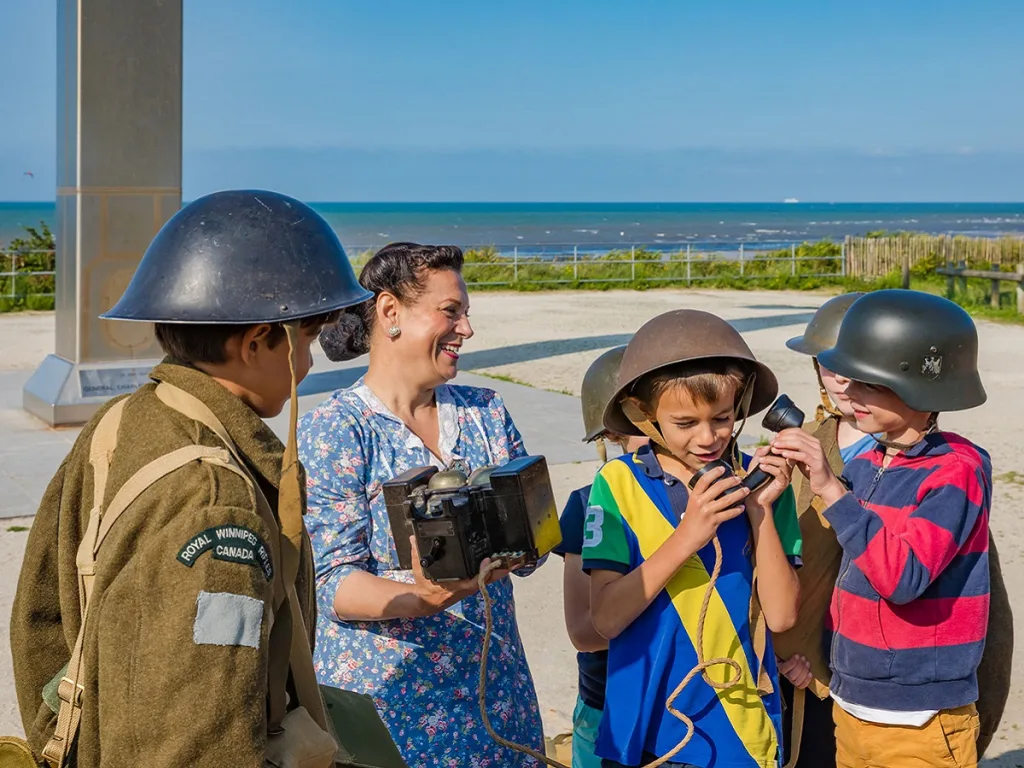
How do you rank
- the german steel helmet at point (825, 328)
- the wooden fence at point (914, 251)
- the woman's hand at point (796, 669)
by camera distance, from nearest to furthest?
the woman's hand at point (796, 669) < the german steel helmet at point (825, 328) < the wooden fence at point (914, 251)

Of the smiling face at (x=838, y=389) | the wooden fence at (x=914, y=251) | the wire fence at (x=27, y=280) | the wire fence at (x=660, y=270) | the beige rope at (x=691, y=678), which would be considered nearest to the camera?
the beige rope at (x=691, y=678)

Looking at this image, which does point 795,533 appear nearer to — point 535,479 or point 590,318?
point 535,479

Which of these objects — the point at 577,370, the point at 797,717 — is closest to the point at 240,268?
the point at 797,717

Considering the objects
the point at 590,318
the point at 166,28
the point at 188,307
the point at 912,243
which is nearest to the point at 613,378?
the point at 188,307

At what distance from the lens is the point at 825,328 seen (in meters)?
3.86

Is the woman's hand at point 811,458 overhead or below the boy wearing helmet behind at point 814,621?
→ overhead

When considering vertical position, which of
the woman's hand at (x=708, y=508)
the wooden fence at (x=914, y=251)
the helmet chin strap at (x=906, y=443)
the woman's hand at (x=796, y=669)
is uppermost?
the wooden fence at (x=914, y=251)

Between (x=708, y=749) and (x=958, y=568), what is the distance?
826mm

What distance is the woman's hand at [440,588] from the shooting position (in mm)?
2342

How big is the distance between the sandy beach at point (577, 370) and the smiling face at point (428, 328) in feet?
7.11

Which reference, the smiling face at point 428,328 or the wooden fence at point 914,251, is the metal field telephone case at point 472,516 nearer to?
the smiling face at point 428,328

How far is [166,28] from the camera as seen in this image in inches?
418

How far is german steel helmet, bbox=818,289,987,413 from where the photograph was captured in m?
3.07

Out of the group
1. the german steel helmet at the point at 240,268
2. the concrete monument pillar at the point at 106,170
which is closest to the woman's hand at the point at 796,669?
the german steel helmet at the point at 240,268
